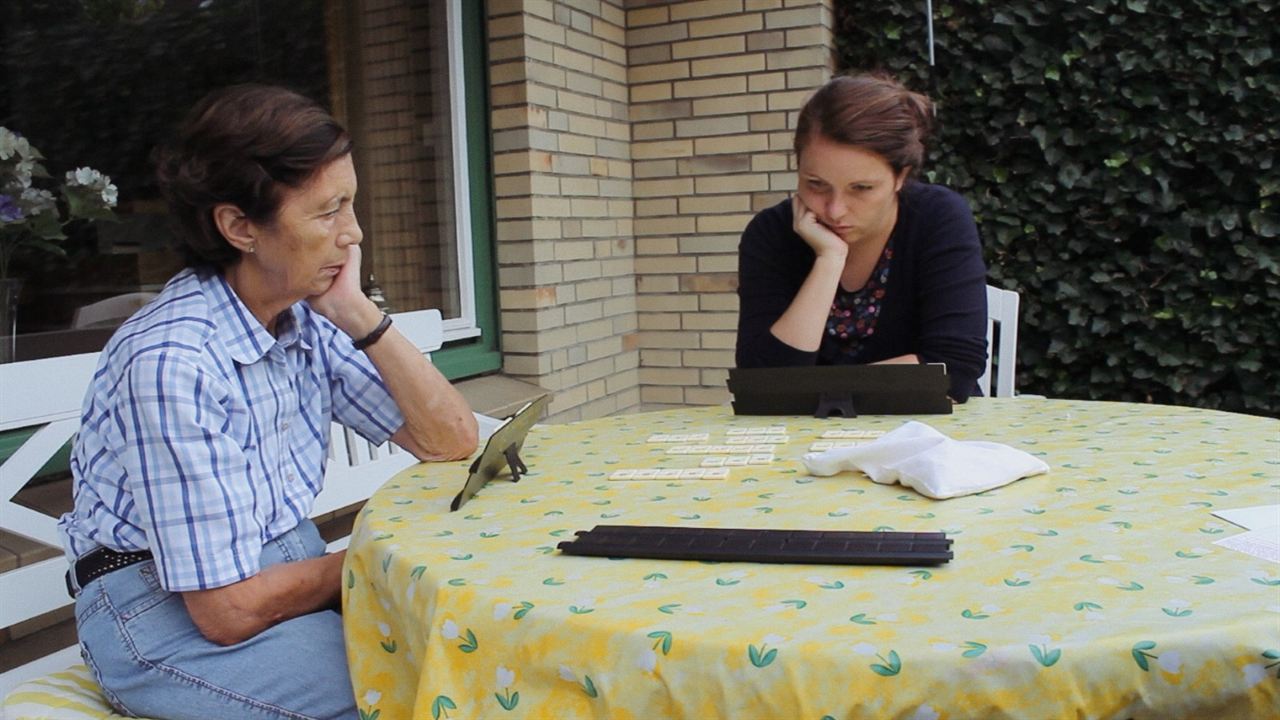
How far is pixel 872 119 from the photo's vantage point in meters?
2.62

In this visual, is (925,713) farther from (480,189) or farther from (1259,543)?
(480,189)

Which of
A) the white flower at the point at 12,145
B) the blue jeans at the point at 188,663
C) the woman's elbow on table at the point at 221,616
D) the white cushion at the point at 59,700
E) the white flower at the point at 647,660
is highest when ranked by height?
the white flower at the point at 12,145

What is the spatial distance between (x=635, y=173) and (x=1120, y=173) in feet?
6.68

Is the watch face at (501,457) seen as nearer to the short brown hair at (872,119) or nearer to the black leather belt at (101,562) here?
the black leather belt at (101,562)

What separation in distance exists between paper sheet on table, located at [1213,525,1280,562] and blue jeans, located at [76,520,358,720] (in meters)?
1.18

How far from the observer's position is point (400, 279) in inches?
157

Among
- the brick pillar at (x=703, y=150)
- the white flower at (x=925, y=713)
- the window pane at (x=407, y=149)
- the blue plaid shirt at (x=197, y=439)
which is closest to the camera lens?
the white flower at (x=925, y=713)

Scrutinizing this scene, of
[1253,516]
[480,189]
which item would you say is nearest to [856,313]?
[1253,516]

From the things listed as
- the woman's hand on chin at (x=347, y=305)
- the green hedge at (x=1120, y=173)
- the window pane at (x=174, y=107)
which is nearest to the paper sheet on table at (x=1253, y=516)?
the woman's hand on chin at (x=347, y=305)

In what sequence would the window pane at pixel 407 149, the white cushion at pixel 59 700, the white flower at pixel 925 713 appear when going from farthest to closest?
the window pane at pixel 407 149, the white cushion at pixel 59 700, the white flower at pixel 925 713

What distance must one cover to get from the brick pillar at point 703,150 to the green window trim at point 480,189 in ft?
2.87

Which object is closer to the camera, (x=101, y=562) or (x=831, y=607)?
(x=831, y=607)

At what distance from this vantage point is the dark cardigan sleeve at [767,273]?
2.82m

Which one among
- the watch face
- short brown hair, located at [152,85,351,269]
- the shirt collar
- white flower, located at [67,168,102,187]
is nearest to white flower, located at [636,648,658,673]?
the watch face
